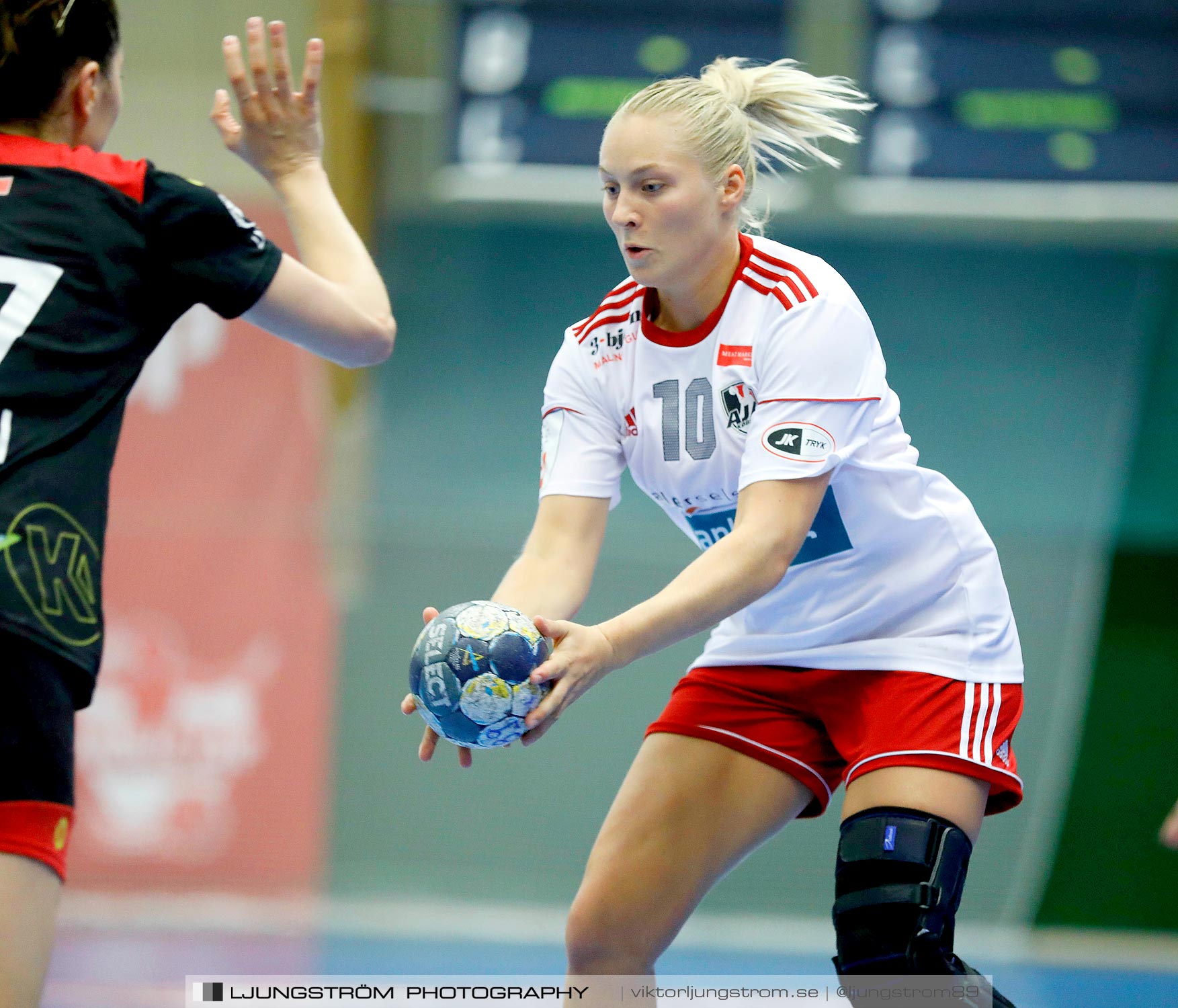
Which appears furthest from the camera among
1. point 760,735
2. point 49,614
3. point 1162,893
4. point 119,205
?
point 1162,893

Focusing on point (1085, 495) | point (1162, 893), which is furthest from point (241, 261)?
point (1085, 495)

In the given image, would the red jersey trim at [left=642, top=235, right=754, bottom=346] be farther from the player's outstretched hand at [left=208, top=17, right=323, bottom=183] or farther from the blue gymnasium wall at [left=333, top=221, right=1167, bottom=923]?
the blue gymnasium wall at [left=333, top=221, right=1167, bottom=923]

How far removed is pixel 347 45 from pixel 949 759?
270 inches

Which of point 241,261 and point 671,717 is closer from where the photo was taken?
point 241,261

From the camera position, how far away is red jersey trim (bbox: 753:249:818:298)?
101 inches

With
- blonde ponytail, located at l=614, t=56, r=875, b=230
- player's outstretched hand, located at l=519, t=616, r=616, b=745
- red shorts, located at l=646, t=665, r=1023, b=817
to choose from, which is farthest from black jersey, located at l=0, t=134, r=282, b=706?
red shorts, located at l=646, t=665, r=1023, b=817

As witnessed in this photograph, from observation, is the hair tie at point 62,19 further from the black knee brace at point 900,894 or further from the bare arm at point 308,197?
the black knee brace at point 900,894

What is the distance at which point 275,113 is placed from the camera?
7.75ft

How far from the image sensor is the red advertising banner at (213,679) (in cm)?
605

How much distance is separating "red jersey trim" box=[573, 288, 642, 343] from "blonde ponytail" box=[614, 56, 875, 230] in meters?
0.28

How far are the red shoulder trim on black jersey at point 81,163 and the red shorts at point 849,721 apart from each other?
1541 mm

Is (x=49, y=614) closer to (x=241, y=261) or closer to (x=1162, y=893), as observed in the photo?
(x=241, y=261)

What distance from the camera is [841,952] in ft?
8.17

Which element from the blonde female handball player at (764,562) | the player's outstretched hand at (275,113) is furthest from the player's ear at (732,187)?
the player's outstretched hand at (275,113)
